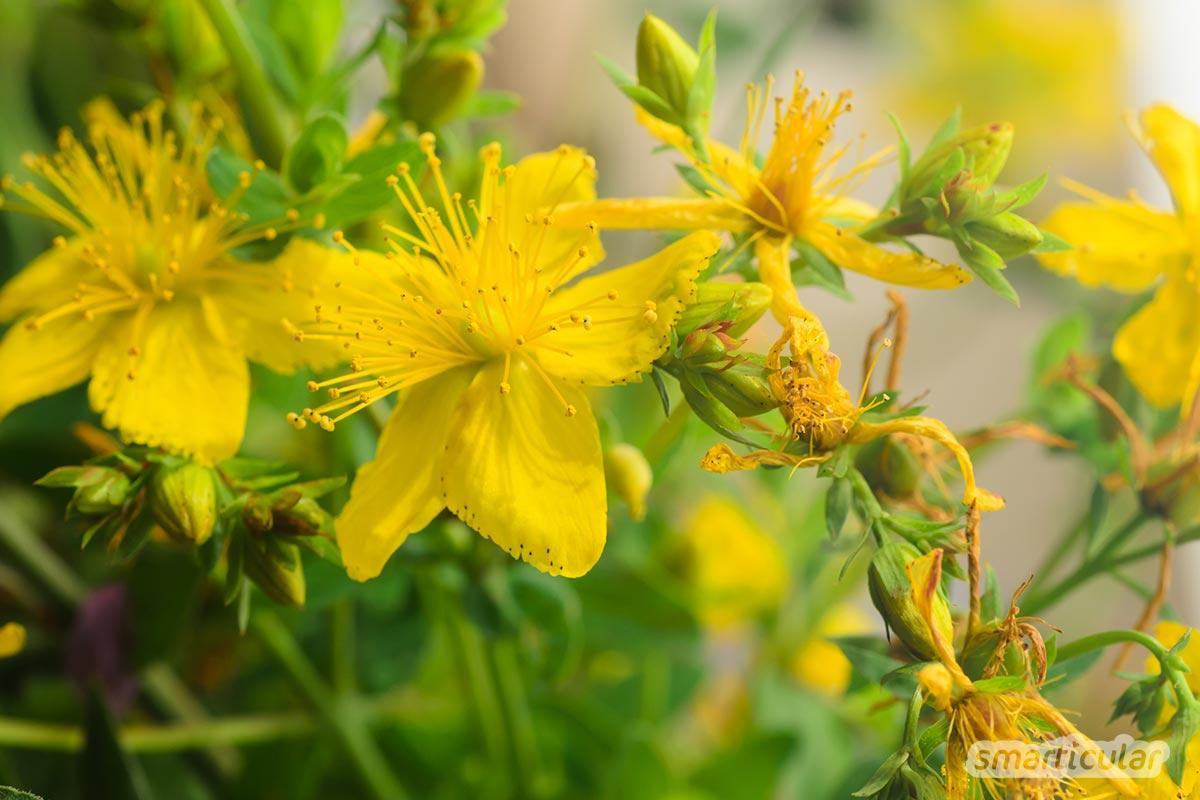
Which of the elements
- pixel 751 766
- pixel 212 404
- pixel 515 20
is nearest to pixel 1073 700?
pixel 751 766

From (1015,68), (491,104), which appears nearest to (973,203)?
(491,104)

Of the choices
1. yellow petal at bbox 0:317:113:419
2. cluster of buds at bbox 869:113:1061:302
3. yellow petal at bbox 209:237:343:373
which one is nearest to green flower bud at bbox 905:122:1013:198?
cluster of buds at bbox 869:113:1061:302

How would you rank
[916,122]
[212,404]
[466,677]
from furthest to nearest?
[916,122]
[466,677]
[212,404]

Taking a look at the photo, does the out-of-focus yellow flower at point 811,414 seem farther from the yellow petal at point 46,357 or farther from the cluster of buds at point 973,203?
the yellow petal at point 46,357

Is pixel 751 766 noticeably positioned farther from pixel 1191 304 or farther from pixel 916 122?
pixel 916 122

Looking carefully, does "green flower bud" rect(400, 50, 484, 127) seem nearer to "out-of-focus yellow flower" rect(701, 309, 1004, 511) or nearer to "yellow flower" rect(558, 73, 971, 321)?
"yellow flower" rect(558, 73, 971, 321)

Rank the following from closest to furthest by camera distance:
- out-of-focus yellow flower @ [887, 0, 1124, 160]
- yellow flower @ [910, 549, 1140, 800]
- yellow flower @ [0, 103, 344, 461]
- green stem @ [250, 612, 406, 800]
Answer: yellow flower @ [910, 549, 1140, 800] → yellow flower @ [0, 103, 344, 461] → green stem @ [250, 612, 406, 800] → out-of-focus yellow flower @ [887, 0, 1124, 160]
